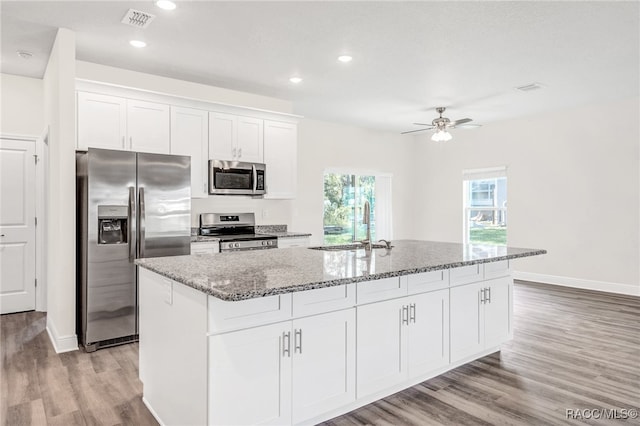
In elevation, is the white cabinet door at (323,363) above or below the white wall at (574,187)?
below

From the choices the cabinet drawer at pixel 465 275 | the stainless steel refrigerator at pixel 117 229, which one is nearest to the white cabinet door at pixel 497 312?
the cabinet drawer at pixel 465 275

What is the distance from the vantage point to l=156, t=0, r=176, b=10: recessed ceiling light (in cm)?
288

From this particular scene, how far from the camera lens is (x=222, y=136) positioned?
4.82m

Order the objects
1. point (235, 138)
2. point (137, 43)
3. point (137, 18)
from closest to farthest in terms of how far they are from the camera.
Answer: point (137, 18) → point (137, 43) → point (235, 138)

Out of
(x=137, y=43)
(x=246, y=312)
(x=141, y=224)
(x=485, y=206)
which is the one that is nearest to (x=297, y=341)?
(x=246, y=312)

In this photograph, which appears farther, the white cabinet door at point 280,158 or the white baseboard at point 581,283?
the white baseboard at point 581,283

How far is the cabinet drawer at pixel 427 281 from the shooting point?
2.64 m

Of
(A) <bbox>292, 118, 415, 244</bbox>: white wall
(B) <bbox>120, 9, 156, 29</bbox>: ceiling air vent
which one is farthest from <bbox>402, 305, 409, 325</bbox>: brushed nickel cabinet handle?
(A) <bbox>292, 118, 415, 244</bbox>: white wall

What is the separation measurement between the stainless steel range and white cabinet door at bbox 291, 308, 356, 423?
8.15 ft

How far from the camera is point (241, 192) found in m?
4.95

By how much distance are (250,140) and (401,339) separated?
10.7 ft

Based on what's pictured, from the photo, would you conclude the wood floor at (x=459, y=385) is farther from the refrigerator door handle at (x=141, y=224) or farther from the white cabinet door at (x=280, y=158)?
the white cabinet door at (x=280, y=158)

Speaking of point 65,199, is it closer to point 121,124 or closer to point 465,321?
point 121,124

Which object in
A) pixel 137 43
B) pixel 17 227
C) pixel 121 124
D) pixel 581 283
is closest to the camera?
pixel 137 43
